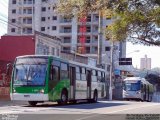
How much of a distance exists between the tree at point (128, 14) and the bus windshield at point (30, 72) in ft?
39.4

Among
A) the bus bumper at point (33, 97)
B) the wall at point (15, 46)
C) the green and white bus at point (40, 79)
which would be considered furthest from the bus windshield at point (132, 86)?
the bus bumper at point (33, 97)

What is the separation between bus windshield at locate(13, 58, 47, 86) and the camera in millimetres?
27078

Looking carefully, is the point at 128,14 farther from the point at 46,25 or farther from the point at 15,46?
the point at 46,25

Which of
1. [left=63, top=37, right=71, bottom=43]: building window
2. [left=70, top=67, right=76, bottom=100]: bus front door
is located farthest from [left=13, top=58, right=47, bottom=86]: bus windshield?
[left=63, top=37, right=71, bottom=43]: building window

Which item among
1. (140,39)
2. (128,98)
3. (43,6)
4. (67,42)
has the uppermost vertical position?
(43,6)

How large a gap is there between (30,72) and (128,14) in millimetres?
14844

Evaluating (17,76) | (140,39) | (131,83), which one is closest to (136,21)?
(140,39)

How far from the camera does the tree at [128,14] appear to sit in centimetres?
1164

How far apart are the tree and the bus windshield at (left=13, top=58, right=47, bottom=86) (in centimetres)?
1201

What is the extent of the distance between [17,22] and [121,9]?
101656 millimetres

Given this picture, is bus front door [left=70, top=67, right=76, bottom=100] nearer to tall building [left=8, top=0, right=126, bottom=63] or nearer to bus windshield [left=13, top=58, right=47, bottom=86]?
bus windshield [left=13, top=58, right=47, bottom=86]

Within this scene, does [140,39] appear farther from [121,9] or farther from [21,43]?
[21,43]

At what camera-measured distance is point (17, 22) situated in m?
111

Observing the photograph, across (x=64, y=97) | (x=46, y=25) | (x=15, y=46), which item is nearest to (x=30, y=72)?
(x=64, y=97)
